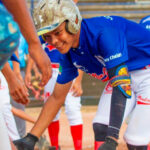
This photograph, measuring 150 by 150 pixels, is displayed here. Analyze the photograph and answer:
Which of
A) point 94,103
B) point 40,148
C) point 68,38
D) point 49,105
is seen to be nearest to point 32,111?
point 94,103

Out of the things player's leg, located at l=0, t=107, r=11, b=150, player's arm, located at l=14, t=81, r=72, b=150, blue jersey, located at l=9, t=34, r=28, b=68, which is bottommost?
blue jersey, located at l=9, t=34, r=28, b=68

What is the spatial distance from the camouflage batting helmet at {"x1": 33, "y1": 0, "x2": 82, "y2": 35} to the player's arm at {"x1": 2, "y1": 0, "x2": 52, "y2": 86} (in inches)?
33.0

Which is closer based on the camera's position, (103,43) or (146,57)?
(103,43)

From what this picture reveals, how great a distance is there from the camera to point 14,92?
1.89m

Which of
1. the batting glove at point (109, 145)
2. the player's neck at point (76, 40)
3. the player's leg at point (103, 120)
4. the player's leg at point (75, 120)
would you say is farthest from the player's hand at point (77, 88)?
the batting glove at point (109, 145)

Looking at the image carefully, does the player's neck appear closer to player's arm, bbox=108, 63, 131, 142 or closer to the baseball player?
the baseball player

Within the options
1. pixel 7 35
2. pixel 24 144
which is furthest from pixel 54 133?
pixel 7 35

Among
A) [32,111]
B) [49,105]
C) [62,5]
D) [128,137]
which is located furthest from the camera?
[32,111]

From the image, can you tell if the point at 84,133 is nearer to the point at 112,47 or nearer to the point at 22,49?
the point at 22,49

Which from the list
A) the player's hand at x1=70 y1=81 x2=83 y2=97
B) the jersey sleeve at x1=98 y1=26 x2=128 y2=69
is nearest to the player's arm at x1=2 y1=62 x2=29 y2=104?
the jersey sleeve at x1=98 y1=26 x2=128 y2=69

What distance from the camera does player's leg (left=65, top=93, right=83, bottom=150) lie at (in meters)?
4.04

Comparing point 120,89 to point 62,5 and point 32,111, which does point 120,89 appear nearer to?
point 62,5

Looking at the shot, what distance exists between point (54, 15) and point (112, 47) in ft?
1.50

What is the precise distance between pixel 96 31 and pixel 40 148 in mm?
1974
